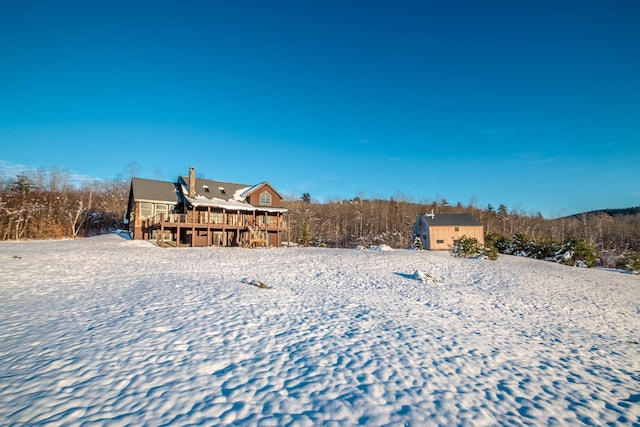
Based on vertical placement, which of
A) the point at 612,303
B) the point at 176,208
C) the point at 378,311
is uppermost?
the point at 176,208

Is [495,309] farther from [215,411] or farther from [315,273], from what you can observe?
[215,411]

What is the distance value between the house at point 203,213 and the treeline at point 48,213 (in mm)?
11251

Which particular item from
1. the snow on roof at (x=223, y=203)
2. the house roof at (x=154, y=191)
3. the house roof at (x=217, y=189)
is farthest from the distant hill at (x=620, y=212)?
the house roof at (x=154, y=191)

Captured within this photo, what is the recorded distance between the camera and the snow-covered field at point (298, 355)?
397cm

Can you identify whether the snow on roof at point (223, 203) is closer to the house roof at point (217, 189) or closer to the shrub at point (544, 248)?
the house roof at point (217, 189)

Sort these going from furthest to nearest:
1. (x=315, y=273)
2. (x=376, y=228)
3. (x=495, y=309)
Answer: (x=376, y=228), (x=315, y=273), (x=495, y=309)

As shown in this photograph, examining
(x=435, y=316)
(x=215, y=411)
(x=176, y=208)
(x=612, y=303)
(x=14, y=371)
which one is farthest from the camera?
(x=176, y=208)

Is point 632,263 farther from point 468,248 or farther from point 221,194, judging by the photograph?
point 221,194

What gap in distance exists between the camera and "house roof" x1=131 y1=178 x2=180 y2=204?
87.6ft

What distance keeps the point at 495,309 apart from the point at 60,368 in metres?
12.7

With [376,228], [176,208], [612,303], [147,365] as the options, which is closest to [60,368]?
[147,365]

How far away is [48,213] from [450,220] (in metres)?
53.0

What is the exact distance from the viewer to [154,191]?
91.7 feet

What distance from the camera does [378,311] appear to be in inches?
357
